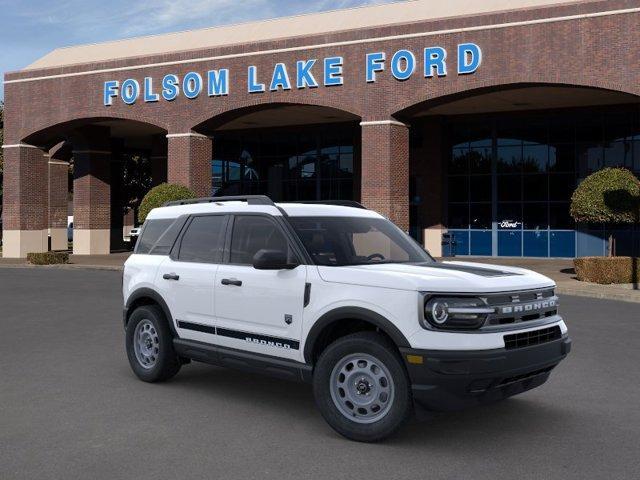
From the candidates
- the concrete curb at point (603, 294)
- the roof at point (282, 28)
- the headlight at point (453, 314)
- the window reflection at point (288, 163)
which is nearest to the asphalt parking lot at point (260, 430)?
the headlight at point (453, 314)

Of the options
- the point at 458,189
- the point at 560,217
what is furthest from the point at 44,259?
the point at 560,217

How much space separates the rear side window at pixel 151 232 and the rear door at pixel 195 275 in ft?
1.44


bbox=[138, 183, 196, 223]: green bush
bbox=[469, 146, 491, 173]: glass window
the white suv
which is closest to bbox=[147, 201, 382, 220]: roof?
the white suv

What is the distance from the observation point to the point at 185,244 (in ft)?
25.6

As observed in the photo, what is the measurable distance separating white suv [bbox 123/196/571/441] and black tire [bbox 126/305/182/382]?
0.6 inches

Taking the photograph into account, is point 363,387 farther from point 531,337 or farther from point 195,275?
point 195,275

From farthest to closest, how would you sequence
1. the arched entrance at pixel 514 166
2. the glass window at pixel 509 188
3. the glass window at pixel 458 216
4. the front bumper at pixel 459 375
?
the glass window at pixel 458 216 < the glass window at pixel 509 188 < the arched entrance at pixel 514 166 < the front bumper at pixel 459 375

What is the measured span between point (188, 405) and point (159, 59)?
92.4ft

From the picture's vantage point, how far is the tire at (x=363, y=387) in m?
5.62

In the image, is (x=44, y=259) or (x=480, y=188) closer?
(x=44, y=259)

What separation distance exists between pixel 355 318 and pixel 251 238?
159 centimetres

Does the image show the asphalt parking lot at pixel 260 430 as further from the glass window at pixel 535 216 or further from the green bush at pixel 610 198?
the glass window at pixel 535 216

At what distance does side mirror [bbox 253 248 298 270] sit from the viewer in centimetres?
628

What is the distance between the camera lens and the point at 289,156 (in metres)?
40.7
